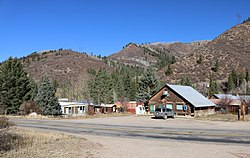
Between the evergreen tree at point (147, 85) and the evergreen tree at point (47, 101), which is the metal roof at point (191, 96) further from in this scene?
the evergreen tree at point (47, 101)

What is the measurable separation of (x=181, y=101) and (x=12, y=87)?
33.3 m

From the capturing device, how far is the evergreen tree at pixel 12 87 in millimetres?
54500

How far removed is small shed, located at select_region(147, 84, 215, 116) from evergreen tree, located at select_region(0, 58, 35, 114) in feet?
85.1

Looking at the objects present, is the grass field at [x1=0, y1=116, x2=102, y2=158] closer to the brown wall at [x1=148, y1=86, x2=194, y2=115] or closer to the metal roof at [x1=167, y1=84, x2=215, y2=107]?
the brown wall at [x1=148, y1=86, x2=194, y2=115]

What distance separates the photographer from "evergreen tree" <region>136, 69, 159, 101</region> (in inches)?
2383

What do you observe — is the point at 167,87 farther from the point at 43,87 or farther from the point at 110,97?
the point at 110,97

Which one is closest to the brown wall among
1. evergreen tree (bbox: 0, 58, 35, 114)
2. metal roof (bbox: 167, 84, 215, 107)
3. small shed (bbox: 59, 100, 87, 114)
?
metal roof (bbox: 167, 84, 215, 107)

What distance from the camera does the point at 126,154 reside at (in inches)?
527

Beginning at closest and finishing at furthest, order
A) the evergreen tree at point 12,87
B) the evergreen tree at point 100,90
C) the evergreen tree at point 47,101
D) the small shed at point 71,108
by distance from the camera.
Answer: the evergreen tree at point 47,101 < the evergreen tree at point 12,87 < the small shed at point 71,108 < the evergreen tree at point 100,90

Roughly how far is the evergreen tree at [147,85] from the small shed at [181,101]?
9.77 metres

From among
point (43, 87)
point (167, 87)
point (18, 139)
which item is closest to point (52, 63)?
point (43, 87)

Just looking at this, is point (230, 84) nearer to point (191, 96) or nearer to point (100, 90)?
point (100, 90)

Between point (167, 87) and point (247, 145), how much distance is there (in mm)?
33054

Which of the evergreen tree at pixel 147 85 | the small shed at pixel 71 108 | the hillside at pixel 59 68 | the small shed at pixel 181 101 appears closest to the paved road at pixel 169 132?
the small shed at pixel 181 101
